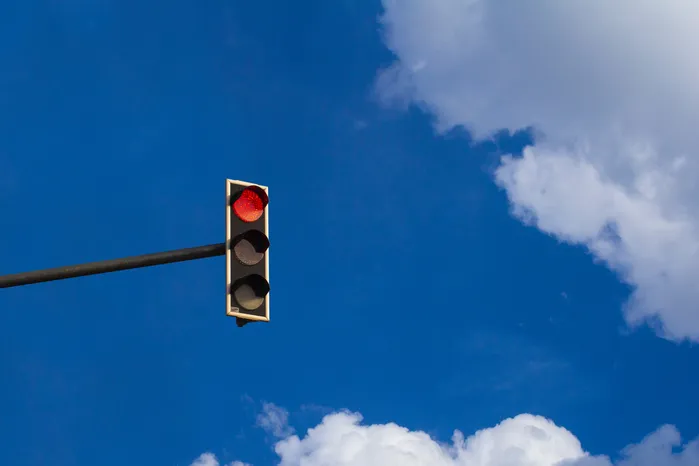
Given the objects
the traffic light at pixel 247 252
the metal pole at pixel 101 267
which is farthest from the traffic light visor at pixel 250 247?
the metal pole at pixel 101 267

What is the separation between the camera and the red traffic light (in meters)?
8.04

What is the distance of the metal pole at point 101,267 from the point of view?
313 inches

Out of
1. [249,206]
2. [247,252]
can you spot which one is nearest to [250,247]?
[247,252]

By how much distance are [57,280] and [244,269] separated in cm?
166

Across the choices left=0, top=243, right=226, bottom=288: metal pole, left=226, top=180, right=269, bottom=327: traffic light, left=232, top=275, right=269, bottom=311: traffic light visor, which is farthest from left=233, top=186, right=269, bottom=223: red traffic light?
left=232, top=275, right=269, bottom=311: traffic light visor

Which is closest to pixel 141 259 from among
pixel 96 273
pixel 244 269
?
pixel 96 273

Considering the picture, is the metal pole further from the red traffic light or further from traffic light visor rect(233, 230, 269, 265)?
the red traffic light

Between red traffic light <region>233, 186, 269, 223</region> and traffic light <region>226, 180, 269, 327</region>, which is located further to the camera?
red traffic light <region>233, 186, 269, 223</region>

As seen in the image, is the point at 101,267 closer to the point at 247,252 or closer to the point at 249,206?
the point at 247,252

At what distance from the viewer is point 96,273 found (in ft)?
26.2

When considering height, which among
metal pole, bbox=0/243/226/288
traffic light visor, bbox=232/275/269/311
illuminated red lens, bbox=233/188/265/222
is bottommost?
traffic light visor, bbox=232/275/269/311

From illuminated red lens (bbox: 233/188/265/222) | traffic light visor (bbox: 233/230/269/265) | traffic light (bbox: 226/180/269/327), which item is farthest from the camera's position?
illuminated red lens (bbox: 233/188/265/222)

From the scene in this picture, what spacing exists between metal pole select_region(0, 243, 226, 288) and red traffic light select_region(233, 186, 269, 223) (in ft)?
1.04

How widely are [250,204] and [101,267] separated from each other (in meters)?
1.39
